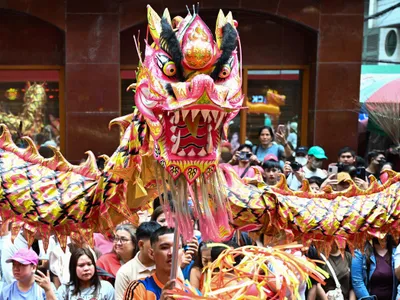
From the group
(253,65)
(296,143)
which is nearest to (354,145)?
(296,143)

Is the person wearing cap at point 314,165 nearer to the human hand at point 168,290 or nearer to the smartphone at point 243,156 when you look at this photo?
the smartphone at point 243,156

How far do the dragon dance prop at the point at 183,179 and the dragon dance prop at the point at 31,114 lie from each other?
5.63 metres

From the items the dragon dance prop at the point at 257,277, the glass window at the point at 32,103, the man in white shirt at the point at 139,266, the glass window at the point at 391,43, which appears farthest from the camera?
the glass window at the point at 391,43

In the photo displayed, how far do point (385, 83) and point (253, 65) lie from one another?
323 cm

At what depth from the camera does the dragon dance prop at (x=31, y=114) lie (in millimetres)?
8711

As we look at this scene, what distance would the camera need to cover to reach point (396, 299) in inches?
184

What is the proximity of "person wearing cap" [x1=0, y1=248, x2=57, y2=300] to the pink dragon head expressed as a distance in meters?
1.72

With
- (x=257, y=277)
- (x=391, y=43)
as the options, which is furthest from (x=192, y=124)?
(x=391, y=43)

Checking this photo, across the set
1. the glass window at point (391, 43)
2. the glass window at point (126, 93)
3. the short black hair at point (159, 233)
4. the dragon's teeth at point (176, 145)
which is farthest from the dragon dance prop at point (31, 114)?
the glass window at point (391, 43)

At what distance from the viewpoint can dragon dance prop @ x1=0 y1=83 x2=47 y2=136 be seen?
871 cm

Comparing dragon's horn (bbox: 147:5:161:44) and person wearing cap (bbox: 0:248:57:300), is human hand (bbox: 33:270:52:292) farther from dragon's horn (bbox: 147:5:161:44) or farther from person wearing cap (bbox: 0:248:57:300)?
dragon's horn (bbox: 147:5:161:44)

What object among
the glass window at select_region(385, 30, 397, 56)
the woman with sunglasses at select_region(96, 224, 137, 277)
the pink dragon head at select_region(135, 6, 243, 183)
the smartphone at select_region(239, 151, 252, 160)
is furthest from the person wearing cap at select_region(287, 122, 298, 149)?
the glass window at select_region(385, 30, 397, 56)

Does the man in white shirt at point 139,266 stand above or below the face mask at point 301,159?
below

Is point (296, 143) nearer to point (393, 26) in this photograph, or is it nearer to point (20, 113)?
point (20, 113)
